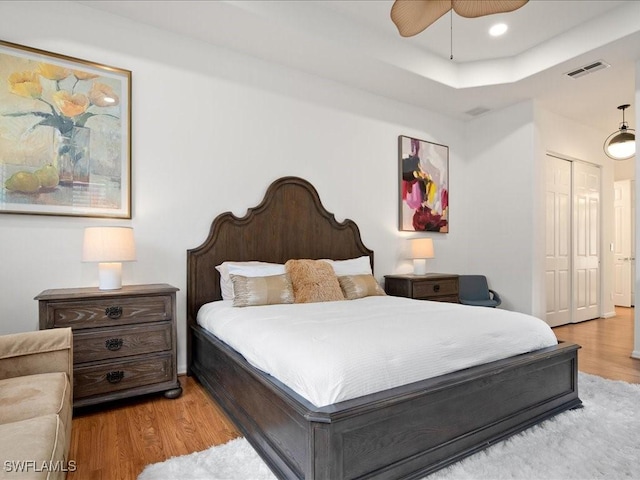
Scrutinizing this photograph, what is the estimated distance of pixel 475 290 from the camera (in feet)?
15.2

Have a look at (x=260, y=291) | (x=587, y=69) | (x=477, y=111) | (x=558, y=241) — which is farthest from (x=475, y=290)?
(x=260, y=291)

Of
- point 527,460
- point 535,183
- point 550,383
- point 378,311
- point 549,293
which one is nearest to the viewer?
point 527,460

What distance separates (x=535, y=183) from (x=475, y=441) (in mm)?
3527

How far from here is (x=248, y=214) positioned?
11.1 ft

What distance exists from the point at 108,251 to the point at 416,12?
2.42 meters

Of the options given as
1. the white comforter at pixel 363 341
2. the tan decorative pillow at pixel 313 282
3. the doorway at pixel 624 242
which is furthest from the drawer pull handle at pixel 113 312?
the doorway at pixel 624 242

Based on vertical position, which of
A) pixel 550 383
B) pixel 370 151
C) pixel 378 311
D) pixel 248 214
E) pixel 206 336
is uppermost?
pixel 370 151

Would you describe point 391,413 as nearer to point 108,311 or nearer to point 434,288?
→ point 108,311

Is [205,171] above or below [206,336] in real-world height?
above

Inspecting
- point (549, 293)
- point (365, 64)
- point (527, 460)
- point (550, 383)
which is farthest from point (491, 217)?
point (527, 460)

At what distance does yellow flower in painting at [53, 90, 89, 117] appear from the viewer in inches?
104

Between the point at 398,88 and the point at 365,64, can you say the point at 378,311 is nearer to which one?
the point at 365,64

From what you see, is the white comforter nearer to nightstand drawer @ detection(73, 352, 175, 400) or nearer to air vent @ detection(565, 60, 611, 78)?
nightstand drawer @ detection(73, 352, 175, 400)

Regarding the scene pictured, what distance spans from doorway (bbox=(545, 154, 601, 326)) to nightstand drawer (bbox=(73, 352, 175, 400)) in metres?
4.50
